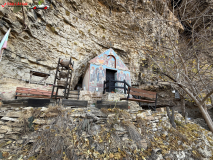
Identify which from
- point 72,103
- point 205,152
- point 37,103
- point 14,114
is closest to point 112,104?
point 72,103

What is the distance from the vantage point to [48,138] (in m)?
2.53

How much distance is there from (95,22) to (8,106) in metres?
11.7

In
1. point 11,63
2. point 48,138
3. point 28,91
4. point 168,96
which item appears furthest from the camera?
point 168,96

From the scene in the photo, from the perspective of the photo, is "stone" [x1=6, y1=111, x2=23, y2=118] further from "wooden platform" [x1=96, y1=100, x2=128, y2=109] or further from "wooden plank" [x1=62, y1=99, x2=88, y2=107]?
"wooden platform" [x1=96, y1=100, x2=128, y2=109]

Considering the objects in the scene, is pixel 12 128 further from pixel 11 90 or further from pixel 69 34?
pixel 69 34

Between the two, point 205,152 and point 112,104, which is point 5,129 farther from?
point 205,152

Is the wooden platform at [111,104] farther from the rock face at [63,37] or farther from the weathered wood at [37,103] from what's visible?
the rock face at [63,37]

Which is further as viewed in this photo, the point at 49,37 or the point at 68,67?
the point at 49,37

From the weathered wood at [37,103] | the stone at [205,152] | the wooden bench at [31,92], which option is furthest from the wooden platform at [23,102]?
the stone at [205,152]

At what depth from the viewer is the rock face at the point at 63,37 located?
6762 millimetres

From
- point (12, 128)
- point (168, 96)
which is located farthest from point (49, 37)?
point (168, 96)

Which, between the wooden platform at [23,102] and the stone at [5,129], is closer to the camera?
the stone at [5,129]

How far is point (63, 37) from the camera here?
9.67 meters

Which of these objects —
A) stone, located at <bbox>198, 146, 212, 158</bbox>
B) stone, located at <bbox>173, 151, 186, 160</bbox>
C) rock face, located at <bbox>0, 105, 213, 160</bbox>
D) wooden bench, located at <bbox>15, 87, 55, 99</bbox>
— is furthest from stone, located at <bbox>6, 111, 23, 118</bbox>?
stone, located at <bbox>198, 146, 212, 158</bbox>
